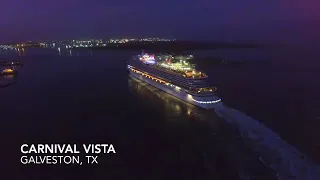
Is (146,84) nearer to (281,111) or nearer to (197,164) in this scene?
(281,111)

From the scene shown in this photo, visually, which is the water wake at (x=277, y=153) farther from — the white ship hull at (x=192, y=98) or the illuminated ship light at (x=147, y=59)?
the illuminated ship light at (x=147, y=59)

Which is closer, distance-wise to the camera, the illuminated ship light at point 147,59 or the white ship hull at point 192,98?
the white ship hull at point 192,98

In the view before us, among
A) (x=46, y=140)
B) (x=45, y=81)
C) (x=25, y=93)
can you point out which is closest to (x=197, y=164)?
(x=46, y=140)

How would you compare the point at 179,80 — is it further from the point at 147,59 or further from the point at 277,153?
the point at 277,153

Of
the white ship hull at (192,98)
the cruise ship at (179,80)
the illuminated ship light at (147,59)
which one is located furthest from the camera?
the illuminated ship light at (147,59)

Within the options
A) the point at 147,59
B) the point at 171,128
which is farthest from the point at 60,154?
the point at 147,59

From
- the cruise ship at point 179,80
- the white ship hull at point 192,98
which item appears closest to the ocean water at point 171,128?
the white ship hull at point 192,98
